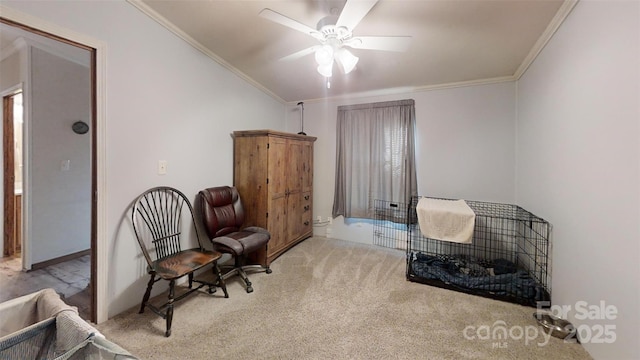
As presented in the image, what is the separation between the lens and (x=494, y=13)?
1.83 m

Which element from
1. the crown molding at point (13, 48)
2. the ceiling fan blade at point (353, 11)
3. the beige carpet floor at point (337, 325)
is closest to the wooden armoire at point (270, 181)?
the beige carpet floor at point (337, 325)

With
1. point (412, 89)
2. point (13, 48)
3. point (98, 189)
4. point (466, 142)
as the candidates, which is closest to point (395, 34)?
point (412, 89)

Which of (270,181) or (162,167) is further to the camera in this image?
(270,181)

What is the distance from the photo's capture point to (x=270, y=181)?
290 centimetres

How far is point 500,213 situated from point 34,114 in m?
5.49

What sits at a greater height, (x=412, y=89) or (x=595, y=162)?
(x=412, y=89)

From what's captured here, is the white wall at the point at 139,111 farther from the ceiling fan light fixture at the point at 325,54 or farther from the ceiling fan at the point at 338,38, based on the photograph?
the ceiling fan light fixture at the point at 325,54

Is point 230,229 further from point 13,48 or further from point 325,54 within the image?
point 13,48

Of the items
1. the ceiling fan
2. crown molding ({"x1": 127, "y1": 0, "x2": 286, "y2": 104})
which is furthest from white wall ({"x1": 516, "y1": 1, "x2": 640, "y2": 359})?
crown molding ({"x1": 127, "y1": 0, "x2": 286, "y2": 104})

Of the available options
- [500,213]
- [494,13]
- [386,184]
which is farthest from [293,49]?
[500,213]

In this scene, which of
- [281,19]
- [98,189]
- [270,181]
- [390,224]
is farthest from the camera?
[390,224]

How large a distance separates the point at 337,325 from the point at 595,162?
2.01 m

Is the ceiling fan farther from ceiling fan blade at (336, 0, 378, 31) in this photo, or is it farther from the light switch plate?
the light switch plate

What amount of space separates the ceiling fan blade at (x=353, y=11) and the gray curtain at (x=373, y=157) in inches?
77.7
